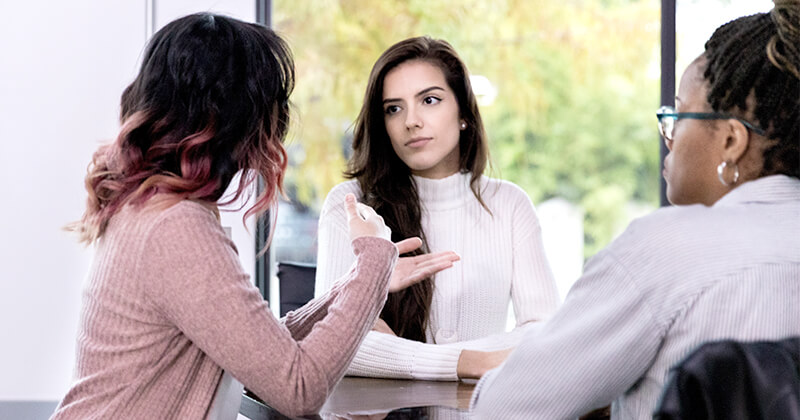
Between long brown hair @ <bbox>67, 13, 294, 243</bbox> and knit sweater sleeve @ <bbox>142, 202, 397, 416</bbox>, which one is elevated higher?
long brown hair @ <bbox>67, 13, 294, 243</bbox>

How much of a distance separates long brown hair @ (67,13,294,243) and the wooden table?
1.34 ft

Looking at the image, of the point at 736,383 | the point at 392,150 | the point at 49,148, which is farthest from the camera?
the point at 49,148

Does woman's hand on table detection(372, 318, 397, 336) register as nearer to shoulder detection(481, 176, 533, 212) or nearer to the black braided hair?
shoulder detection(481, 176, 533, 212)

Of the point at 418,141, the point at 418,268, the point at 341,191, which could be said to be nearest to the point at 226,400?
the point at 418,268

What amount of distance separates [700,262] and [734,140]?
0.23m

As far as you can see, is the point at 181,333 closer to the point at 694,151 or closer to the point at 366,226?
the point at 366,226

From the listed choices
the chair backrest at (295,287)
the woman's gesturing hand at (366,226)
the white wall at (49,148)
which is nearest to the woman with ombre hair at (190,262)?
the woman's gesturing hand at (366,226)

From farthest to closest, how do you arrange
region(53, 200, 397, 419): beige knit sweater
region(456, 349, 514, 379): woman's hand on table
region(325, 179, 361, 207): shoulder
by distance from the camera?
region(325, 179, 361, 207): shoulder < region(456, 349, 514, 379): woman's hand on table < region(53, 200, 397, 419): beige knit sweater

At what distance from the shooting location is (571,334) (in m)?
1.04

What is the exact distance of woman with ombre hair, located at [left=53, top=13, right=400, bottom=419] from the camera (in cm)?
119

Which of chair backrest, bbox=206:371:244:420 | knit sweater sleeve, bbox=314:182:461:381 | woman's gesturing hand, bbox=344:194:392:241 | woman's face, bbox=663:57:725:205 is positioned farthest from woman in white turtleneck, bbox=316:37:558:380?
woman's face, bbox=663:57:725:205

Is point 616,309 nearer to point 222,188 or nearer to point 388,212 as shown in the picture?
point 222,188

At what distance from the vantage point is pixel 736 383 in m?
0.85

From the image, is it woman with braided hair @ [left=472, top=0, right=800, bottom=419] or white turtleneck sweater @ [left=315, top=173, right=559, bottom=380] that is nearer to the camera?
woman with braided hair @ [left=472, top=0, right=800, bottom=419]
